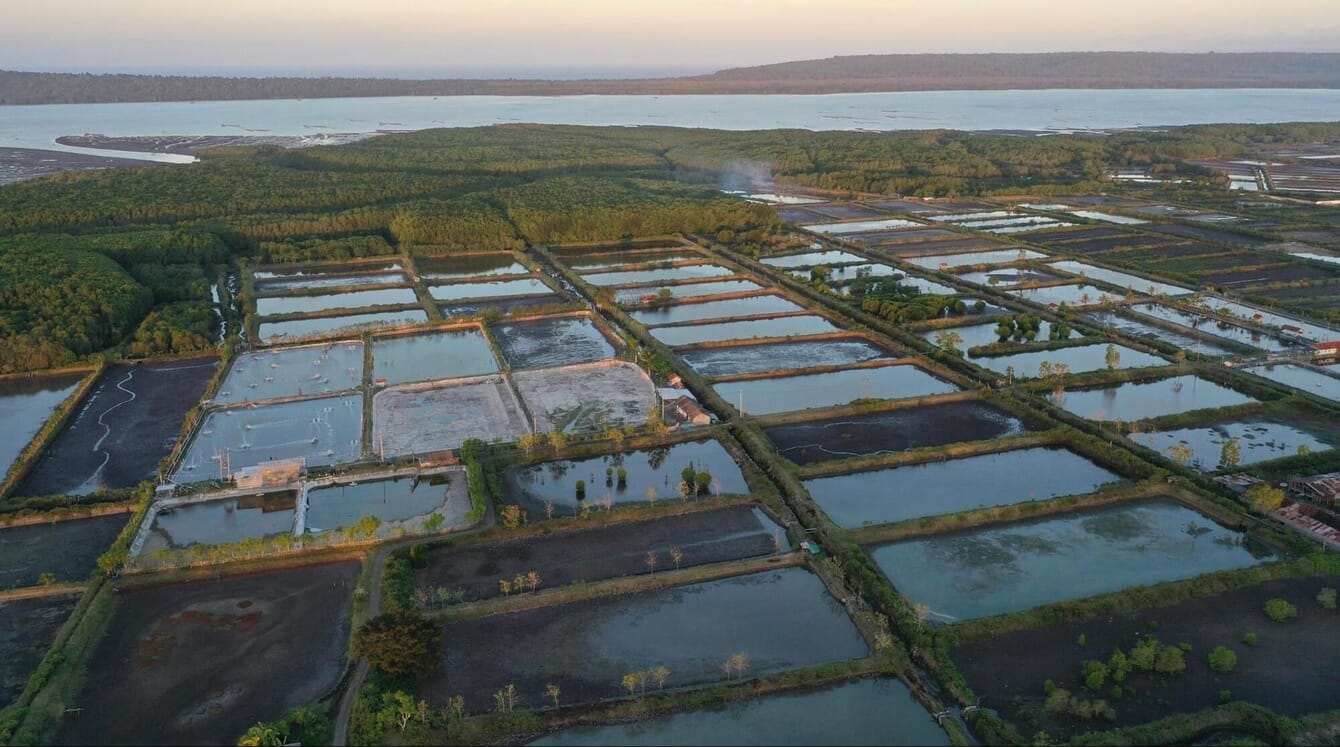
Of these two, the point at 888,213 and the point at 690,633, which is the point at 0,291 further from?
the point at 888,213

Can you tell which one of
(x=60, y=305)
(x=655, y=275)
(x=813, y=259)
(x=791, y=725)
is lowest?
(x=791, y=725)

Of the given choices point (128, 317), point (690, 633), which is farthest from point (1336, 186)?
point (128, 317)

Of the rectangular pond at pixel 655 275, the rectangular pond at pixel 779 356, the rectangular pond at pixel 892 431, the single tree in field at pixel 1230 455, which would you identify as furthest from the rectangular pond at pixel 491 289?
the single tree in field at pixel 1230 455

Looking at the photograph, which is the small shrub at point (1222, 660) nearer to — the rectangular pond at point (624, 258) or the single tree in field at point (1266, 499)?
the single tree in field at point (1266, 499)

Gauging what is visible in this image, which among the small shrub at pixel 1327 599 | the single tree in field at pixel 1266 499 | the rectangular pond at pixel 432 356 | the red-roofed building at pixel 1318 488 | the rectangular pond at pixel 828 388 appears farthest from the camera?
the rectangular pond at pixel 432 356

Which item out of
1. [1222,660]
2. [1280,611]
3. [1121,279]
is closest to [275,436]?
[1222,660]

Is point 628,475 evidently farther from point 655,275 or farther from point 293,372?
point 655,275

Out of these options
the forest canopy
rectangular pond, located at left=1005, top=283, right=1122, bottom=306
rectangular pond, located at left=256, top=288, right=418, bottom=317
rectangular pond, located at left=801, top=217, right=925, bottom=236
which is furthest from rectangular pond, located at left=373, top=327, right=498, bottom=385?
rectangular pond, located at left=801, top=217, right=925, bottom=236
